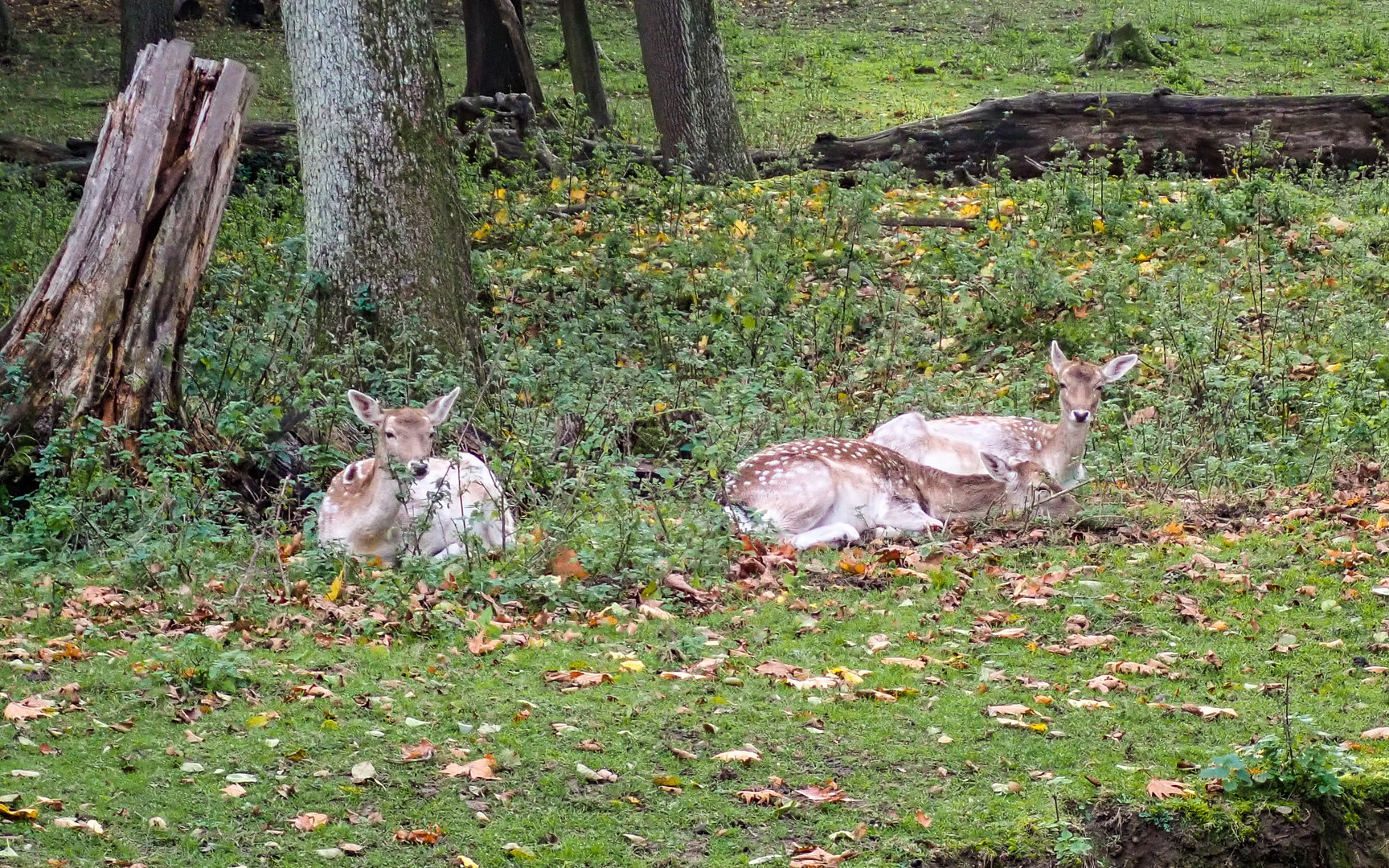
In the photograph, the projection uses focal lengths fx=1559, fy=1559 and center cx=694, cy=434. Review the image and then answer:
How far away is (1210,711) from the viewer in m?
6.16

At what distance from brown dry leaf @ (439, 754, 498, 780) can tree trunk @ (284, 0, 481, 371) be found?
589cm

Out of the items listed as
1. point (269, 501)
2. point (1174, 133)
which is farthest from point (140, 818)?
point (1174, 133)

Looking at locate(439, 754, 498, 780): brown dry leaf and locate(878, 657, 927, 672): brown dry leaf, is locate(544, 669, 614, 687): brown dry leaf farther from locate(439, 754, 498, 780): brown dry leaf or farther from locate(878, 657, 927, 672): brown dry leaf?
locate(878, 657, 927, 672): brown dry leaf

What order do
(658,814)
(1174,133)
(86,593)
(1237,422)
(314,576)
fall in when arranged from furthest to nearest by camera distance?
(1174,133) < (1237,422) < (314,576) < (86,593) < (658,814)

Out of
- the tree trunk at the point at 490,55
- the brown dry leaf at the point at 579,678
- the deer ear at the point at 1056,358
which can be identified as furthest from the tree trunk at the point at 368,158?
the tree trunk at the point at 490,55

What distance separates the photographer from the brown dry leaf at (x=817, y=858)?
502cm

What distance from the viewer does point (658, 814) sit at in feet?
17.7

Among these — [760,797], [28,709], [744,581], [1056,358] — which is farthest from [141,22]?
[760,797]

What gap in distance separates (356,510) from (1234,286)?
796 centimetres

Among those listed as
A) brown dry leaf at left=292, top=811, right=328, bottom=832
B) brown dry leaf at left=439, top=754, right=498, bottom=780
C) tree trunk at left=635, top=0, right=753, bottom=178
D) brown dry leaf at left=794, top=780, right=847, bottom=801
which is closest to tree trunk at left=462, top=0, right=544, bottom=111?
tree trunk at left=635, top=0, right=753, bottom=178

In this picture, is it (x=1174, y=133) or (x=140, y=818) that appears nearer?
(x=140, y=818)

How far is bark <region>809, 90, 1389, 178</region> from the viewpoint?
16.7 meters

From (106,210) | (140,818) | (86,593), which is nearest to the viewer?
(140,818)

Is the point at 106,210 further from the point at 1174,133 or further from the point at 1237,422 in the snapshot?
the point at 1174,133
